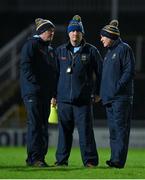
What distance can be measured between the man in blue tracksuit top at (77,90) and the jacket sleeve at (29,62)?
0.42 m

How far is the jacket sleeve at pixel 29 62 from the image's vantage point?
15.4 metres

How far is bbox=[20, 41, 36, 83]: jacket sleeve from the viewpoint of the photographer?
1543 cm

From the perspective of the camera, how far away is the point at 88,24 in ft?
106

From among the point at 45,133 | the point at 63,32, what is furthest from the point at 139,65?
the point at 45,133

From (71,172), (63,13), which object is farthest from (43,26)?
(63,13)

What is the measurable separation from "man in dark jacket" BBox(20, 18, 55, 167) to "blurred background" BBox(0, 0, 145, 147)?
1008 cm

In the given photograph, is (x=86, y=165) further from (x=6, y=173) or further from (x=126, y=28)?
(x=126, y=28)

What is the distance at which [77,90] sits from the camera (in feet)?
50.7

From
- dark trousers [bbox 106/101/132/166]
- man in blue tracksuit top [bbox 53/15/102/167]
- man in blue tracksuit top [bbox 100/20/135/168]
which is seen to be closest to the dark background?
man in blue tracksuit top [bbox 53/15/102/167]

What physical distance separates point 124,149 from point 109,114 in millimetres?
592

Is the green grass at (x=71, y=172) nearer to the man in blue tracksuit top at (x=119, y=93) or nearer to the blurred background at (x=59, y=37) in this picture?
the man in blue tracksuit top at (x=119, y=93)

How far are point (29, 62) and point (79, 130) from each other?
124 cm

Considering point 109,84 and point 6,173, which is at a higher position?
point 109,84

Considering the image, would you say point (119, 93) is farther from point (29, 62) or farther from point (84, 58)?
point (29, 62)
